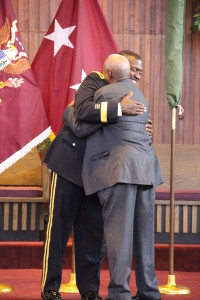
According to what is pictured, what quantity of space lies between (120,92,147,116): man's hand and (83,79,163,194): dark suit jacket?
0.11 feet

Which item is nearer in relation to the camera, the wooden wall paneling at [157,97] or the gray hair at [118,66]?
the gray hair at [118,66]

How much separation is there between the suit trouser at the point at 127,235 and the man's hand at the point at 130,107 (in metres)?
0.37

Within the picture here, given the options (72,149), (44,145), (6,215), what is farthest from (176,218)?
(72,149)

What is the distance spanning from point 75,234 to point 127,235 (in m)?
0.44

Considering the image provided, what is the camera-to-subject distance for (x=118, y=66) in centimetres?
347

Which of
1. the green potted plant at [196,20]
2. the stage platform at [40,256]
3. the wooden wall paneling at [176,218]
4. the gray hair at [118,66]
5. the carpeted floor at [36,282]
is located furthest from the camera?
the green potted plant at [196,20]

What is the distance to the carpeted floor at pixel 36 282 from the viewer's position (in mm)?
3916

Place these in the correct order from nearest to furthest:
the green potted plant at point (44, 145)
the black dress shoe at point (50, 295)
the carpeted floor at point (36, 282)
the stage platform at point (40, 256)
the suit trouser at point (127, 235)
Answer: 1. the suit trouser at point (127, 235)
2. the black dress shoe at point (50, 295)
3. the carpeted floor at point (36, 282)
4. the stage platform at point (40, 256)
5. the green potted plant at point (44, 145)

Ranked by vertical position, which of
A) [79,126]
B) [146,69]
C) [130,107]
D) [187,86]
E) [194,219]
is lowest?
[194,219]

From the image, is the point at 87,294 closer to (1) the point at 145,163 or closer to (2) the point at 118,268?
(2) the point at 118,268

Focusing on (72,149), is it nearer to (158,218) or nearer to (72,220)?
(72,220)

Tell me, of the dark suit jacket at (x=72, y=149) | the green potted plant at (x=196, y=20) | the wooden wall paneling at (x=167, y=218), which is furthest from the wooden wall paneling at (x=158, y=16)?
the dark suit jacket at (x=72, y=149)

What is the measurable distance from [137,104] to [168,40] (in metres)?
0.91

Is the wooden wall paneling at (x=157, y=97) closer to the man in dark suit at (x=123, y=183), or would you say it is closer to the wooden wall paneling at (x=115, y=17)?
the wooden wall paneling at (x=115, y=17)
